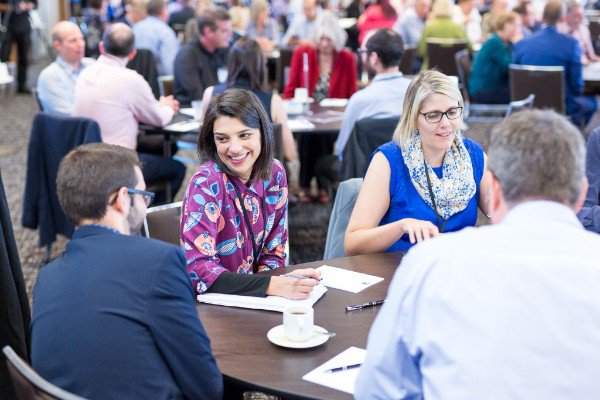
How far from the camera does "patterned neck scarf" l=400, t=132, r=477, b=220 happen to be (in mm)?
2754

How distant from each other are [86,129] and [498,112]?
4.61 metres

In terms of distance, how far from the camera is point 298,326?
1.91 m

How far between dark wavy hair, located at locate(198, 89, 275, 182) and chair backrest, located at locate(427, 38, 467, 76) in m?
5.56

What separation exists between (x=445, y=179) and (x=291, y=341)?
1.08m

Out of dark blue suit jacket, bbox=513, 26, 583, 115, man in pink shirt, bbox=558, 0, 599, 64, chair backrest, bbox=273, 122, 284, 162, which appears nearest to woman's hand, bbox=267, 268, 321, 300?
chair backrest, bbox=273, 122, 284, 162

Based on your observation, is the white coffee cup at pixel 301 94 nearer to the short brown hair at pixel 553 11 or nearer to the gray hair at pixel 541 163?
the short brown hair at pixel 553 11

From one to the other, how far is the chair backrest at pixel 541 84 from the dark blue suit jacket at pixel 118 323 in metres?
5.30

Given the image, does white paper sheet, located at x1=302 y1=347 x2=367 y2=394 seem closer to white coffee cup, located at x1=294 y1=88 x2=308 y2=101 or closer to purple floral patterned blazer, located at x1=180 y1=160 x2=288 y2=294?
purple floral patterned blazer, located at x1=180 y1=160 x2=288 y2=294

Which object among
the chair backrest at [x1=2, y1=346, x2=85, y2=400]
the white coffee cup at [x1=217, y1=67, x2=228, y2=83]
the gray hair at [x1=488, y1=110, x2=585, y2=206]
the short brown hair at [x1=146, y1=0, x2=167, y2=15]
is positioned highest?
the short brown hair at [x1=146, y1=0, x2=167, y2=15]

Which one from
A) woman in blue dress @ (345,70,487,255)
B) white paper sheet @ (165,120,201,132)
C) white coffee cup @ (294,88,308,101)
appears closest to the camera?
woman in blue dress @ (345,70,487,255)

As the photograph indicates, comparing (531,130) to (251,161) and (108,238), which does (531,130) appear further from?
(251,161)

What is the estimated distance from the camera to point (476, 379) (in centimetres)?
129

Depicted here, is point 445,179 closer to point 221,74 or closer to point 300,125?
point 300,125

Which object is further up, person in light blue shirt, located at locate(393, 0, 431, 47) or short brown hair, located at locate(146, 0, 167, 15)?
short brown hair, located at locate(146, 0, 167, 15)
